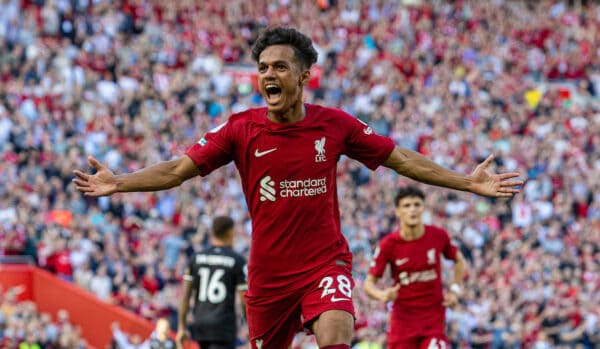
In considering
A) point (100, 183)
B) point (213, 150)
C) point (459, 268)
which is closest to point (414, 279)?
point (459, 268)

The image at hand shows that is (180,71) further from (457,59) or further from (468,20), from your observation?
(468,20)

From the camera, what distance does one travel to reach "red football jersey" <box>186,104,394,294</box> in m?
7.27

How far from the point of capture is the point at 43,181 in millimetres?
19781

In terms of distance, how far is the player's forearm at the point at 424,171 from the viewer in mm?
7465

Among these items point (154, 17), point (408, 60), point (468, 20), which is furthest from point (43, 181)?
point (468, 20)

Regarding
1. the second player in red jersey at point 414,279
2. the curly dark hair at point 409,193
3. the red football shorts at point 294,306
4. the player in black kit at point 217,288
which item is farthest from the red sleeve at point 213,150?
the curly dark hair at point 409,193

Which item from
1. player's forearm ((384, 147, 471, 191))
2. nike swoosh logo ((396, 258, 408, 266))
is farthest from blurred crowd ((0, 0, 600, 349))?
player's forearm ((384, 147, 471, 191))

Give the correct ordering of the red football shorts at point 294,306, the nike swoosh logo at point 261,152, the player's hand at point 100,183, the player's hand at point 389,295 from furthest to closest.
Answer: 1. the player's hand at point 389,295
2. the nike swoosh logo at point 261,152
3. the red football shorts at point 294,306
4. the player's hand at point 100,183

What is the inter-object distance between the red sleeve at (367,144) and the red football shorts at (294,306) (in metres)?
0.75

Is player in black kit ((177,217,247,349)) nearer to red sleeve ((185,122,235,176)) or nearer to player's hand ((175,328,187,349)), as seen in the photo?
player's hand ((175,328,187,349))

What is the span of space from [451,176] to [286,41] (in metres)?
1.43

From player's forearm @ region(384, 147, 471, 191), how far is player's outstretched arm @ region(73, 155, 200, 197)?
1.35m

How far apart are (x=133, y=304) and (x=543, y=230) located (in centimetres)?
972

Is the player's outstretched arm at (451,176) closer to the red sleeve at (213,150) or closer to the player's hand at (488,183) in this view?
the player's hand at (488,183)
